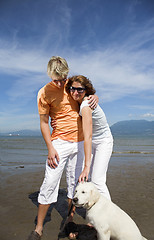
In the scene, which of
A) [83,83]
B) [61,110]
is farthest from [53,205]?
[83,83]

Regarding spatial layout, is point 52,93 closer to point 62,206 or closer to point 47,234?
point 47,234

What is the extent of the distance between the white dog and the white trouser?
18.4 inches

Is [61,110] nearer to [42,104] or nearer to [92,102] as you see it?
[42,104]

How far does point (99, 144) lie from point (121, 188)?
3340 mm

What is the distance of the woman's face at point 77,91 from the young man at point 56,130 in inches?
6.4

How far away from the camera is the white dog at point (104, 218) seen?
2730 millimetres

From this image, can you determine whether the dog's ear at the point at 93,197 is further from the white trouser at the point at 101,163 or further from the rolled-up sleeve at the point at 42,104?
the rolled-up sleeve at the point at 42,104

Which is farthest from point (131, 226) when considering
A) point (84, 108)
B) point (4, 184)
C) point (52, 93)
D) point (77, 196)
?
point (4, 184)

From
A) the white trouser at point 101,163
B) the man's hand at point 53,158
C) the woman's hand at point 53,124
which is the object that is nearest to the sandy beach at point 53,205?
the white trouser at point 101,163

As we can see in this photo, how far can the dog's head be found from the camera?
9.03 ft

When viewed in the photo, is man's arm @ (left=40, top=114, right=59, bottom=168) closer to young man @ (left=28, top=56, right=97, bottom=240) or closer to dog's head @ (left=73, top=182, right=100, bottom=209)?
young man @ (left=28, top=56, right=97, bottom=240)

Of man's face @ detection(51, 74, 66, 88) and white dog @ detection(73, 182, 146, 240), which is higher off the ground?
man's face @ detection(51, 74, 66, 88)

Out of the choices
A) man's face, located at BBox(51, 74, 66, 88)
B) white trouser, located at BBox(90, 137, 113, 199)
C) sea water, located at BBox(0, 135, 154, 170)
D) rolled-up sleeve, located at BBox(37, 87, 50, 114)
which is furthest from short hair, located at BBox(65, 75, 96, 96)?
sea water, located at BBox(0, 135, 154, 170)

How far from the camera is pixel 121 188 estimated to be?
619 centimetres
